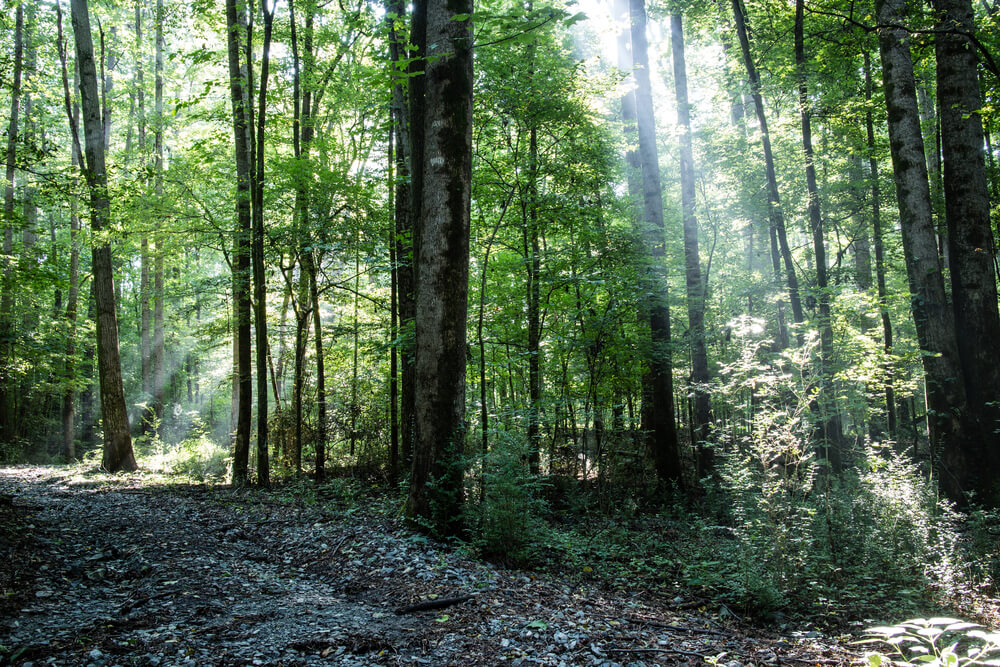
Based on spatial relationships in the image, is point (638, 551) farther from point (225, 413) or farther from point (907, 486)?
point (225, 413)

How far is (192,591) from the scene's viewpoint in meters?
4.22

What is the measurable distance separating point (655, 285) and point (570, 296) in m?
2.17

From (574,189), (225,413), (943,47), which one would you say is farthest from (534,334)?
(225,413)

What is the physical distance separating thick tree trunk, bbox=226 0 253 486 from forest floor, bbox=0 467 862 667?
4.01 m

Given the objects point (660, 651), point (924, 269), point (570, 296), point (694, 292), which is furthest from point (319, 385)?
point (924, 269)

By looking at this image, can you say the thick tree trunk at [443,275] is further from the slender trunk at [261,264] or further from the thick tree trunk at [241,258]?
the thick tree trunk at [241,258]

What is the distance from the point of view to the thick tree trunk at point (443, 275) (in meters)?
5.64

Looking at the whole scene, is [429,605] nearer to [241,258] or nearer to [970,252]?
[241,258]

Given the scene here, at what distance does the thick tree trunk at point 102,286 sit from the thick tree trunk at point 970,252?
15.5 m

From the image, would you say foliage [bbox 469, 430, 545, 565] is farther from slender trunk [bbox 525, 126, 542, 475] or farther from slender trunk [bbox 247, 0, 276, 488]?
slender trunk [bbox 247, 0, 276, 488]

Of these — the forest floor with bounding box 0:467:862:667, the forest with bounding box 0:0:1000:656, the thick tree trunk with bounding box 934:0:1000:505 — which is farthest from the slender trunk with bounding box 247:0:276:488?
the thick tree trunk with bounding box 934:0:1000:505

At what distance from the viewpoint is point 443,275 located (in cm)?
576

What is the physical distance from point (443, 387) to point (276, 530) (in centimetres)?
318

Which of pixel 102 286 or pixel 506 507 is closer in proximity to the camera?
pixel 506 507
